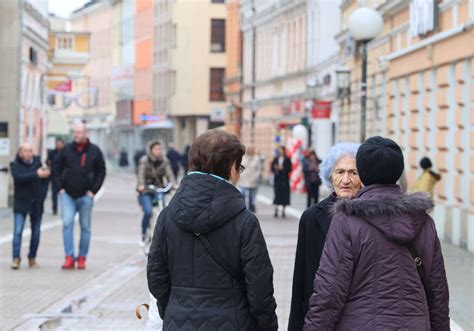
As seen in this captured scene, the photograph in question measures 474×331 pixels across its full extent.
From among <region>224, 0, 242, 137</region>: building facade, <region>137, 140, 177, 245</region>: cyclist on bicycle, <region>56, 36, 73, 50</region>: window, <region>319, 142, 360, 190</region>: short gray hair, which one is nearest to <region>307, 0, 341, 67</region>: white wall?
<region>56, 36, 73, 50</region>: window

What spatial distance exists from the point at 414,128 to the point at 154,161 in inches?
334

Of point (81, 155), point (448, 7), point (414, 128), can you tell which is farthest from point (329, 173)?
point (414, 128)

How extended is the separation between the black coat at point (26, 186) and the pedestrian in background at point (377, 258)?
1072 centimetres

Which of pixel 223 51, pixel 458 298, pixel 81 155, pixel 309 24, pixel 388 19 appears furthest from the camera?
pixel 223 51

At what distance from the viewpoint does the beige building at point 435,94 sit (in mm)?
20734

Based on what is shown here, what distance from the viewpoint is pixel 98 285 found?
1449cm

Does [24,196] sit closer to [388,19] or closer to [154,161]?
[154,161]

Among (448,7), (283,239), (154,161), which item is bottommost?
(283,239)

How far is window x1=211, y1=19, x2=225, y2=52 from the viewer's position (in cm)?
8206

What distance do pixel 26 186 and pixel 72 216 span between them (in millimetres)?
672

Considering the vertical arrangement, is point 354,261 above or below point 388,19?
below

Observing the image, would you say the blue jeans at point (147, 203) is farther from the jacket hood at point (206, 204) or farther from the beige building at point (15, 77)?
the jacket hood at point (206, 204)

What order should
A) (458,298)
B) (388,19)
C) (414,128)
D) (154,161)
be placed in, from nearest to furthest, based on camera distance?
(458,298), (154,161), (414,128), (388,19)

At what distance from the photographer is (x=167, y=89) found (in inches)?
3423
